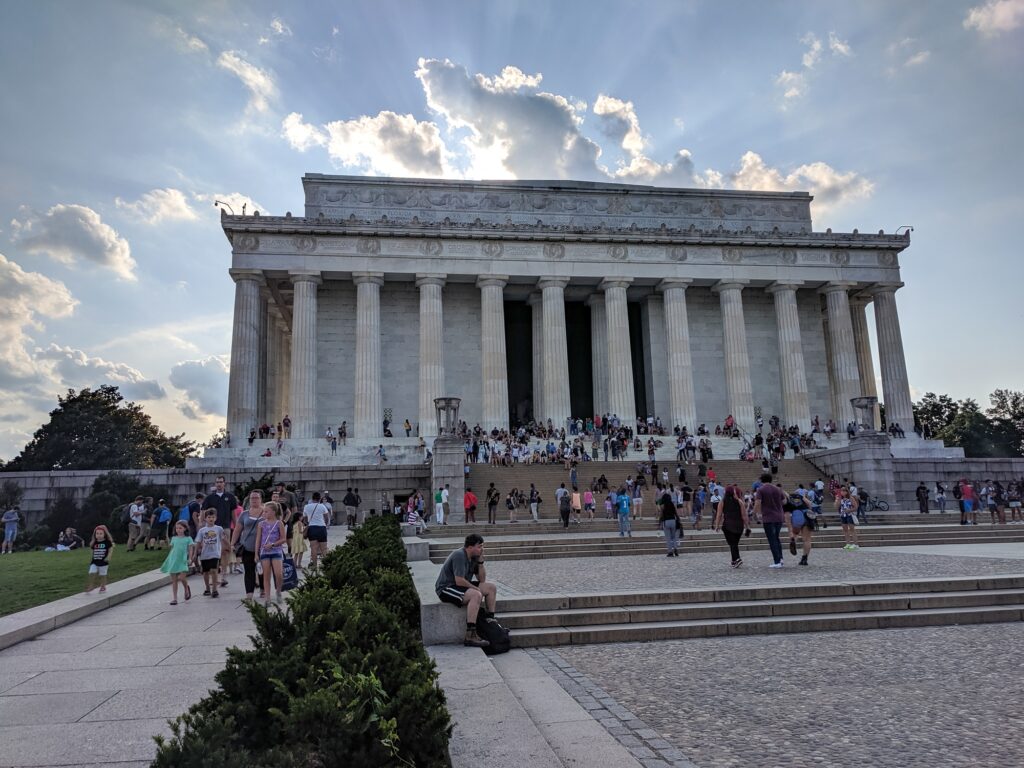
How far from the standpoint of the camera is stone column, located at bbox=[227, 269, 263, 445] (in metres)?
39.8

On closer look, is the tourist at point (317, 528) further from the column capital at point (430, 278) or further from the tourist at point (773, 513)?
the column capital at point (430, 278)

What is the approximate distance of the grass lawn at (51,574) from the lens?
12.2 meters

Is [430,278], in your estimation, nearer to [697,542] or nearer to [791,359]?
[791,359]

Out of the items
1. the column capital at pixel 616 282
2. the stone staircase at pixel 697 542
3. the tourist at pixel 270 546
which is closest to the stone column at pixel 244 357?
the column capital at pixel 616 282

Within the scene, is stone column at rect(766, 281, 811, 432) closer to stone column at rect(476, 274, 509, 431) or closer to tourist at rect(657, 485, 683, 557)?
stone column at rect(476, 274, 509, 431)

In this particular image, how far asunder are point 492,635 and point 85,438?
6140cm

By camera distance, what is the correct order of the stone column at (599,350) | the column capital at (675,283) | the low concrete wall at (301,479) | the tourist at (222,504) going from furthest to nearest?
the stone column at (599,350) → the column capital at (675,283) → the low concrete wall at (301,479) → the tourist at (222,504)

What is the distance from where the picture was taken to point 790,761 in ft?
15.3

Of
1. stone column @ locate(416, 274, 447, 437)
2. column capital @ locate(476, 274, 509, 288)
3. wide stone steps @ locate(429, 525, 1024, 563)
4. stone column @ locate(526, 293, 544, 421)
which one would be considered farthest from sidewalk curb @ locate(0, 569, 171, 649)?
stone column @ locate(526, 293, 544, 421)

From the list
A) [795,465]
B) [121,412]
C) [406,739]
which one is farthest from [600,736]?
[121,412]

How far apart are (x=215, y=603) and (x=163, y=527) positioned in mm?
12493

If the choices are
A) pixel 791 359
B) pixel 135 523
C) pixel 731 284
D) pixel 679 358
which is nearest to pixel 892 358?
pixel 791 359

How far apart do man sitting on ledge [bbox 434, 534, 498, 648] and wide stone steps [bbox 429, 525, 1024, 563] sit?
876 centimetres

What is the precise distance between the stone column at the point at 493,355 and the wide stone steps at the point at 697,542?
74.5 ft
